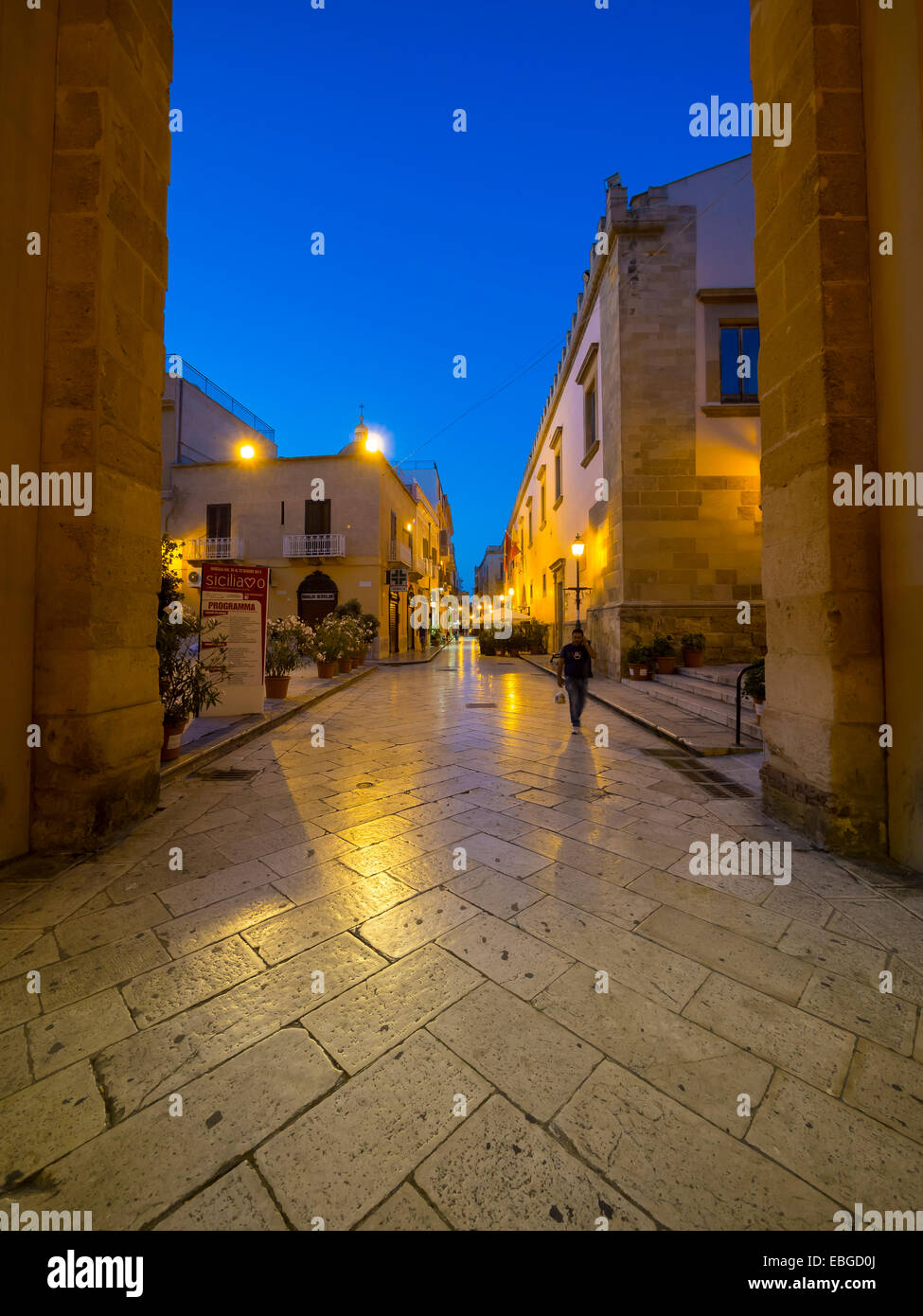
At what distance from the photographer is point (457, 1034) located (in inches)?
62.5

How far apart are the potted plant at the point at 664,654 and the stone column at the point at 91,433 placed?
8689mm

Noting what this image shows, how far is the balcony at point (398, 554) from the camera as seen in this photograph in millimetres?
21016

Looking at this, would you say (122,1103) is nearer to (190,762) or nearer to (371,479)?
(190,762)

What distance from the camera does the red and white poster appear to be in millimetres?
6371

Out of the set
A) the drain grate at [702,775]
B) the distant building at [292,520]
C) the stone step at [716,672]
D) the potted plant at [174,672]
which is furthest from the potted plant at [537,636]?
the potted plant at [174,672]

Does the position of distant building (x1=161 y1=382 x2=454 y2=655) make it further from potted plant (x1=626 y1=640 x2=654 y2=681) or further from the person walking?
the person walking

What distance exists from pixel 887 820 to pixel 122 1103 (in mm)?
3603

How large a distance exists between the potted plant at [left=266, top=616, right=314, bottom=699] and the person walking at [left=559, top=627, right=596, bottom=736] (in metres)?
4.64

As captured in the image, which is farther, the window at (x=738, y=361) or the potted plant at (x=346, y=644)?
the potted plant at (x=346, y=644)

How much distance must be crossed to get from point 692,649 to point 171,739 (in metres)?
8.76

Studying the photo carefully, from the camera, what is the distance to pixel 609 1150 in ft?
4.01
